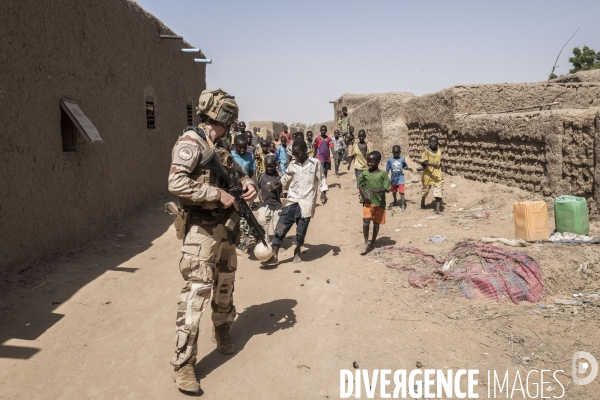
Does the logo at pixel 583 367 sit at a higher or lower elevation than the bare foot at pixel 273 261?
lower

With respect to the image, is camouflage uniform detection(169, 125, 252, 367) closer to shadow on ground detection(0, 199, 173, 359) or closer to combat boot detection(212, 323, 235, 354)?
combat boot detection(212, 323, 235, 354)

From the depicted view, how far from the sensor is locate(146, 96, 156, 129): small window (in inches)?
371

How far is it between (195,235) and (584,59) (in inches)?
819

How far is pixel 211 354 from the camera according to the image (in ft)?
11.9

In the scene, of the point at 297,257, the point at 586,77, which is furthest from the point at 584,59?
the point at 297,257

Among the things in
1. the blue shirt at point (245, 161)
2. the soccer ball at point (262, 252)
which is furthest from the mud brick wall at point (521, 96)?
the soccer ball at point (262, 252)

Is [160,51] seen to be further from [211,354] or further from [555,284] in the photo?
[555,284]

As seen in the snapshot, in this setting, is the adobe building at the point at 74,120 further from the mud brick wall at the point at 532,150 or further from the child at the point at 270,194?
the mud brick wall at the point at 532,150

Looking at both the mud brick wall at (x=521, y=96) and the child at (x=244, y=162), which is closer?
the child at (x=244, y=162)

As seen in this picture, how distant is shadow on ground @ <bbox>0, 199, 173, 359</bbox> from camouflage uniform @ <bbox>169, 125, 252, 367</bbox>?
4.81ft

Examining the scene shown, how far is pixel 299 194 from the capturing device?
6.00m

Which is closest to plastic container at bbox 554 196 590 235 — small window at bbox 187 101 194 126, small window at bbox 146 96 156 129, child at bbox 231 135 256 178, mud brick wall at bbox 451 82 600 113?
A: child at bbox 231 135 256 178

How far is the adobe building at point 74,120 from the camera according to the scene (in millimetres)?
4961

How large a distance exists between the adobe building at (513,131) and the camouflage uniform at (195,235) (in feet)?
18.0
